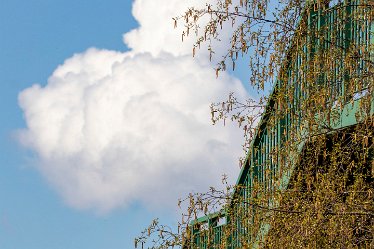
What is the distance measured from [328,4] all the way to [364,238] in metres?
2.52

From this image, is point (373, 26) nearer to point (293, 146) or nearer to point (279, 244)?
point (293, 146)

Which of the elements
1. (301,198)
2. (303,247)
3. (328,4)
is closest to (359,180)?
(301,198)

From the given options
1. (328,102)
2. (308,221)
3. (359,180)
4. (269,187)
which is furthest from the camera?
(269,187)

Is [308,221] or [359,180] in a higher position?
[359,180]

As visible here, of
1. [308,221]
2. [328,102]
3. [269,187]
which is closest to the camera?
[308,221]

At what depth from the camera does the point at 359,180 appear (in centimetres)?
840

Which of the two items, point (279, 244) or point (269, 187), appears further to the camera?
point (269, 187)

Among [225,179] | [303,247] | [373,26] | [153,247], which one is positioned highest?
[373,26]

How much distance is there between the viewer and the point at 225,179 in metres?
8.80

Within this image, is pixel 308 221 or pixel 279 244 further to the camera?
pixel 279 244

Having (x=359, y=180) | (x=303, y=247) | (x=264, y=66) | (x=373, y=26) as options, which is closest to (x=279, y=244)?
(x=303, y=247)

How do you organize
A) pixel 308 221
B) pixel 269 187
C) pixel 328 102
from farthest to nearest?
pixel 269 187 → pixel 328 102 → pixel 308 221

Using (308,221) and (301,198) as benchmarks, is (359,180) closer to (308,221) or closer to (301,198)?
(301,198)

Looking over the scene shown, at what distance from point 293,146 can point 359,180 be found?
924 mm
